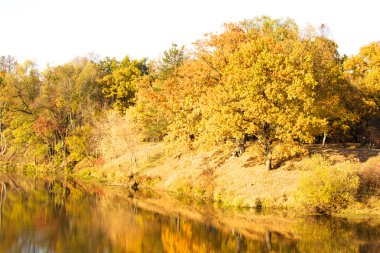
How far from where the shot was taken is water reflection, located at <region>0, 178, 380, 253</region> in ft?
90.1

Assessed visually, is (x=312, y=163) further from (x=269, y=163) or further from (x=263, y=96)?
(x=263, y=96)

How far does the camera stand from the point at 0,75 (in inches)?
3492

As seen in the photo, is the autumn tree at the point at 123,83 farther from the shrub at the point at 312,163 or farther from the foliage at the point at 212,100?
the shrub at the point at 312,163

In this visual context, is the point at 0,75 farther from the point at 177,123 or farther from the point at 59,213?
the point at 59,213

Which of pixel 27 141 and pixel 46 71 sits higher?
pixel 46 71

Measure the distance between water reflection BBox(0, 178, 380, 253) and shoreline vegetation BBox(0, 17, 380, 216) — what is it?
5.12 metres

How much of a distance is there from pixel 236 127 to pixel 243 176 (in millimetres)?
5650

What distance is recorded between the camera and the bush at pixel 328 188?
116 feet

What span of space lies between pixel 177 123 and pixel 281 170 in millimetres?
14617

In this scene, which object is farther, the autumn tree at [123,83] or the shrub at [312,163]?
the autumn tree at [123,83]

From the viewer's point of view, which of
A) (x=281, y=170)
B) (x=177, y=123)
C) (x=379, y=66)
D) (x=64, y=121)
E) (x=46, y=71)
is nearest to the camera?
(x=281, y=170)

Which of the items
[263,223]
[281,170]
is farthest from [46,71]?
[263,223]

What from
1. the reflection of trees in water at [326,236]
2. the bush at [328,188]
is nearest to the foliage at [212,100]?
the bush at [328,188]

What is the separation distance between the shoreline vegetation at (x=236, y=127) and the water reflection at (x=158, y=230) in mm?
5117
